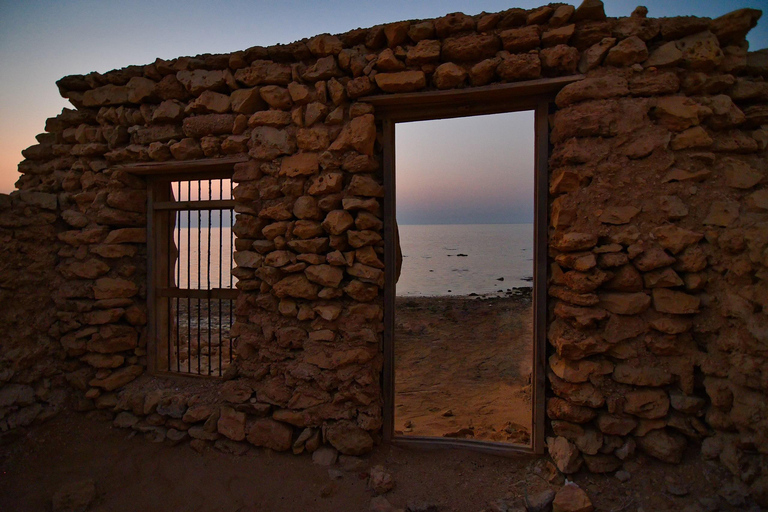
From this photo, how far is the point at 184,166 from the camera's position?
3471mm

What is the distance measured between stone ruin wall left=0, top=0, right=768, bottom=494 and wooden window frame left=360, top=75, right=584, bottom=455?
0.26 ft

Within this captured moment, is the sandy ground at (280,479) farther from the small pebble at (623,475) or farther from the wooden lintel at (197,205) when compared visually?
the wooden lintel at (197,205)

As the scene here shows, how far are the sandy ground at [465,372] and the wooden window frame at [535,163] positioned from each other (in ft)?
1.96

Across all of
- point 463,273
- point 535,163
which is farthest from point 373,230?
point 463,273

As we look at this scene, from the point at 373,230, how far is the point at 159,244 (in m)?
2.17

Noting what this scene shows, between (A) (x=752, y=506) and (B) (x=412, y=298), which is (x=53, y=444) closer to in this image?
(A) (x=752, y=506)

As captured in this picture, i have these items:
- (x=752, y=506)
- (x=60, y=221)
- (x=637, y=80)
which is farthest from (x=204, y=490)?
(x=637, y=80)

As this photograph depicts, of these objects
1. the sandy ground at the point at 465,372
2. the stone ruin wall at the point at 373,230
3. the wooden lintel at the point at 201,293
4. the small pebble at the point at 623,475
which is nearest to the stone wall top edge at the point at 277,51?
the stone ruin wall at the point at 373,230

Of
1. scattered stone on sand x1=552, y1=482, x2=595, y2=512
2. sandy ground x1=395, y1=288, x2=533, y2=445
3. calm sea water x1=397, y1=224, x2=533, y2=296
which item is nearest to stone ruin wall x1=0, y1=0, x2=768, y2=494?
scattered stone on sand x1=552, y1=482, x2=595, y2=512

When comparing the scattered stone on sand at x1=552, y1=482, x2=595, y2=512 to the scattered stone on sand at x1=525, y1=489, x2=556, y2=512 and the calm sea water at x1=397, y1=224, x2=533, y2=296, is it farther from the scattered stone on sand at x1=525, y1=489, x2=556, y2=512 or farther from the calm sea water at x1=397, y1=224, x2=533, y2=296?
the calm sea water at x1=397, y1=224, x2=533, y2=296

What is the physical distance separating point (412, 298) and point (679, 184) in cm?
984

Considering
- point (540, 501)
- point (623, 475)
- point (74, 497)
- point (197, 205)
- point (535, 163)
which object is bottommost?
point (74, 497)

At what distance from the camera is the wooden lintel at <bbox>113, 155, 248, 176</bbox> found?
10.9ft

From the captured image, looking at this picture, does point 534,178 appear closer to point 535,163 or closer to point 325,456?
point 535,163
